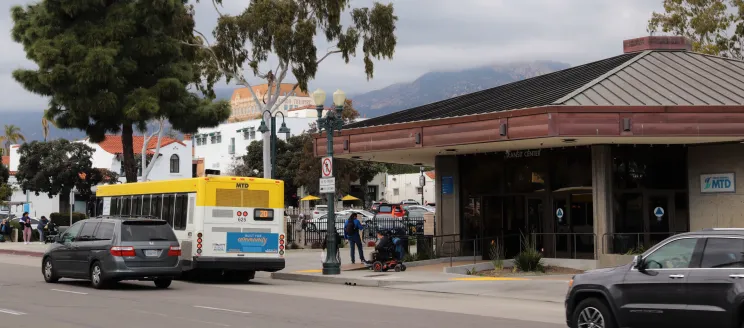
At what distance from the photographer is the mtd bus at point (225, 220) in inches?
934

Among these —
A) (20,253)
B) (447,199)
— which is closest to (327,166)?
(447,199)

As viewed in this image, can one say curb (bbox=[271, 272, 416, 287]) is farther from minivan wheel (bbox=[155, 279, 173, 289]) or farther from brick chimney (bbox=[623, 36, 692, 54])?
brick chimney (bbox=[623, 36, 692, 54])

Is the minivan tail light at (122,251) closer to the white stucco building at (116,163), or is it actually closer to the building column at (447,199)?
the building column at (447,199)

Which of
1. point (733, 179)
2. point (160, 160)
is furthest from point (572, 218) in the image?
point (160, 160)

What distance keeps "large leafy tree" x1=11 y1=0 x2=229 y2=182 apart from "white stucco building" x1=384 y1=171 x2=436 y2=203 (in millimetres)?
62021

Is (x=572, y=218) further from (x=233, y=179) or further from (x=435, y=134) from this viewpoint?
(x=233, y=179)

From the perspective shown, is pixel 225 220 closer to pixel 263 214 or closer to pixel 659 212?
pixel 263 214

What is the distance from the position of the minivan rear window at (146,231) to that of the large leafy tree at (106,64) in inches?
707

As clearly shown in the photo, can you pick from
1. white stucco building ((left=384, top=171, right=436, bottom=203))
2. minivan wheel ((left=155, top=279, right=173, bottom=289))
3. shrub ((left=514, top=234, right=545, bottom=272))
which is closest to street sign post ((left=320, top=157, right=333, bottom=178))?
shrub ((left=514, top=234, right=545, bottom=272))

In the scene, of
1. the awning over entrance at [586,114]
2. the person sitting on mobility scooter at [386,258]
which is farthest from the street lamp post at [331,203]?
the awning over entrance at [586,114]

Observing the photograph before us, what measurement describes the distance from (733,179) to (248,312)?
52.3ft

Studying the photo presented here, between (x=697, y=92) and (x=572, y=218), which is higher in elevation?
(x=697, y=92)

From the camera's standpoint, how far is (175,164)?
9531cm

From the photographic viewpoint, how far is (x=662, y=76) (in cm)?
2802
